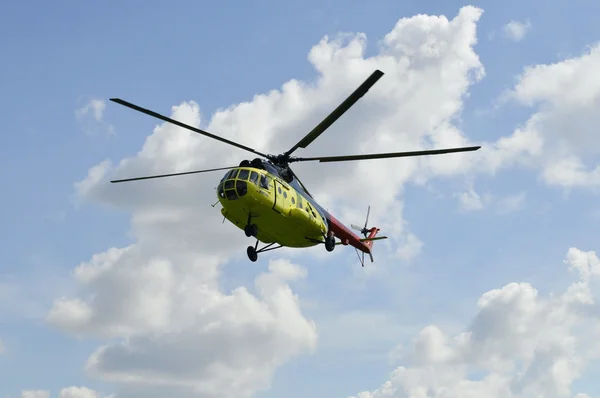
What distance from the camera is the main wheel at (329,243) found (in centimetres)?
4756

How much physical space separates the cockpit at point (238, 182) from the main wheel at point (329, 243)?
27.4ft

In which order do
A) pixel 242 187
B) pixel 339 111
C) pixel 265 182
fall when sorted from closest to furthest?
pixel 339 111 → pixel 242 187 → pixel 265 182

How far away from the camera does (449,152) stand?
132 ft

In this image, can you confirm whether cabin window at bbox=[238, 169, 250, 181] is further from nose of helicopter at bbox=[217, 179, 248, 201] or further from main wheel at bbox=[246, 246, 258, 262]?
main wheel at bbox=[246, 246, 258, 262]

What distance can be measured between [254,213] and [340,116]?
7.67 m

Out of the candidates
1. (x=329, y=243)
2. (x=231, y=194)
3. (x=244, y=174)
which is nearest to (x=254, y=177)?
(x=244, y=174)

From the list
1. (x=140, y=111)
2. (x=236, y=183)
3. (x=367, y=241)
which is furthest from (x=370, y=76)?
(x=367, y=241)

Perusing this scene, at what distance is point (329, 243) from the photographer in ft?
156

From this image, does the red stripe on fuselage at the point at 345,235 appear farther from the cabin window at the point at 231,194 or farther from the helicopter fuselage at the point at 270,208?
the cabin window at the point at 231,194

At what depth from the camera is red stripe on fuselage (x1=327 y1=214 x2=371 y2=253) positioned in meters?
50.6

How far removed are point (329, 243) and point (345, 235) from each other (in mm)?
5227

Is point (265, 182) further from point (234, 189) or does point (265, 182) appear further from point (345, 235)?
point (345, 235)

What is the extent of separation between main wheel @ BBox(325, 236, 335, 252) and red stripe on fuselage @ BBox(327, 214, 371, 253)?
7.35 feet

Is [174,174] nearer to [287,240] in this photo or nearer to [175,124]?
[175,124]
